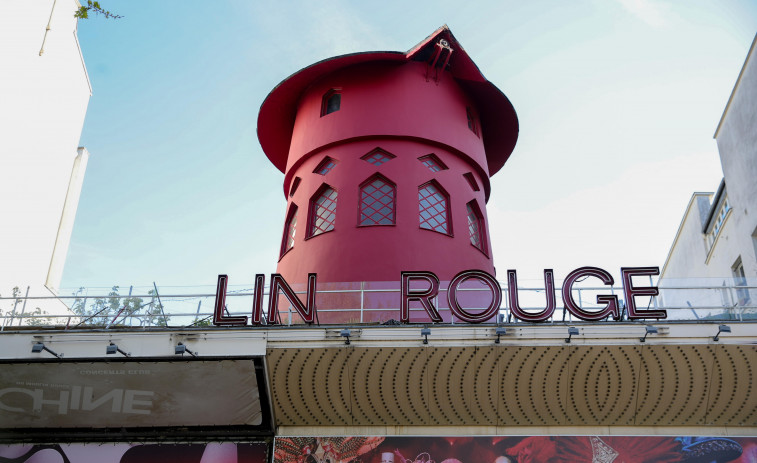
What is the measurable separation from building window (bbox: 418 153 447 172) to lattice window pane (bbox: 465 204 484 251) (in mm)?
767

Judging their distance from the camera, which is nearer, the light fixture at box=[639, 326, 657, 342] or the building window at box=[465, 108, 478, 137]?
the light fixture at box=[639, 326, 657, 342]

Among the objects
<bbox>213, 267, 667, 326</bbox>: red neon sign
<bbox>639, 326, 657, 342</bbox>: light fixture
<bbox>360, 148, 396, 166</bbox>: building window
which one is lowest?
<bbox>639, 326, 657, 342</bbox>: light fixture

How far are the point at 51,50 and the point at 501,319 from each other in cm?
1123

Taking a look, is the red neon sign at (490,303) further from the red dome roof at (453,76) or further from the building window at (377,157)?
the red dome roof at (453,76)

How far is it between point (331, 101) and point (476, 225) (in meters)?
3.39

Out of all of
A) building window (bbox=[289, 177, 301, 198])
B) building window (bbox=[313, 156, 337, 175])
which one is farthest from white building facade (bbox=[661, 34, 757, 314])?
building window (bbox=[289, 177, 301, 198])

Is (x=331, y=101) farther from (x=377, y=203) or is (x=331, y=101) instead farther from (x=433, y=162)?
(x=377, y=203)

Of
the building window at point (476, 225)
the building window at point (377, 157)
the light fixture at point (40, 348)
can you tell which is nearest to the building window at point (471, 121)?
the building window at point (476, 225)

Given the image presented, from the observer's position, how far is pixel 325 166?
13.2 metres

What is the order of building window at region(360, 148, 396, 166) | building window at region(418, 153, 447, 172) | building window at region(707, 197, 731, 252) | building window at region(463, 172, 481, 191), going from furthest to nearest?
1. building window at region(707, 197, 731, 252)
2. building window at region(463, 172, 481, 191)
3. building window at region(418, 153, 447, 172)
4. building window at region(360, 148, 396, 166)

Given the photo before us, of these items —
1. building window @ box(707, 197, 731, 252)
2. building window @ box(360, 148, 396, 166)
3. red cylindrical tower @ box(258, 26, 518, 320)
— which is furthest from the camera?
building window @ box(707, 197, 731, 252)

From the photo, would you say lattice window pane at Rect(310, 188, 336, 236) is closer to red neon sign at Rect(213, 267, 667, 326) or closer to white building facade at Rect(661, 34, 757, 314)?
red neon sign at Rect(213, 267, 667, 326)

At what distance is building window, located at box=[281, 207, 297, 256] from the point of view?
43.4ft

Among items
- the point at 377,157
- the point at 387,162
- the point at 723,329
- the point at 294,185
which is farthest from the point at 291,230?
the point at 723,329
